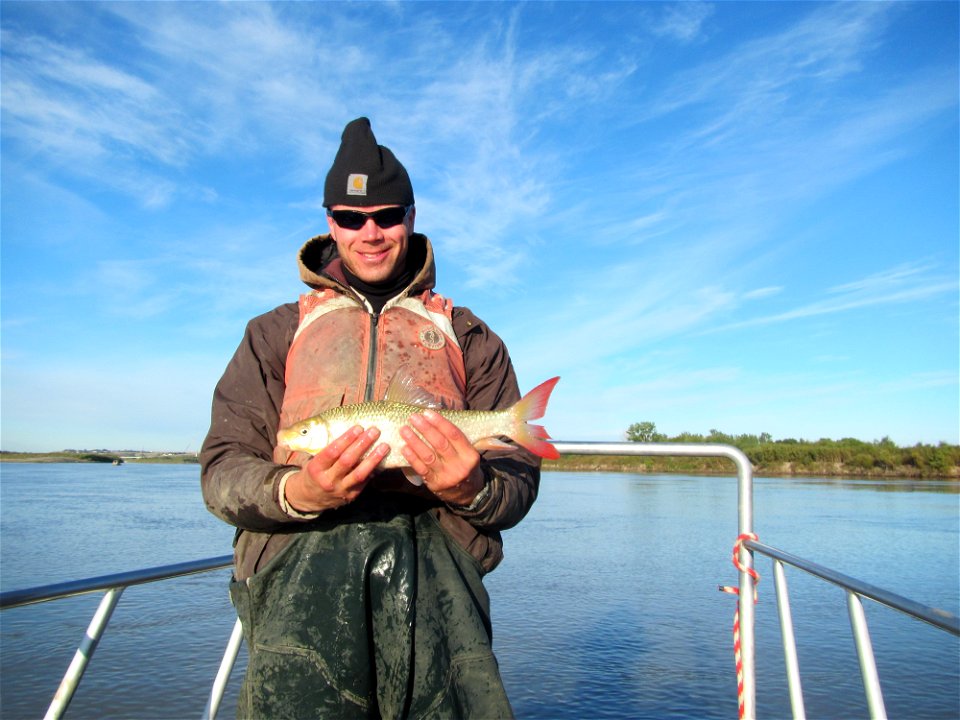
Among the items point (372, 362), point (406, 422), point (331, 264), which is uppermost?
point (331, 264)

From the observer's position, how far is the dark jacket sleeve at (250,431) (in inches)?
101

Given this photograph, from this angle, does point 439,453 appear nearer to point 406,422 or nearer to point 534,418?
point 406,422

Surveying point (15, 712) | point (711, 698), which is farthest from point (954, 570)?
point (15, 712)

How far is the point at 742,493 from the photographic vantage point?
3811 millimetres

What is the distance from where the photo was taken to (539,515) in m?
29.4

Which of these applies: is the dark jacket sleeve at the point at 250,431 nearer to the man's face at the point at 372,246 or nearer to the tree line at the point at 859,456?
the man's face at the point at 372,246

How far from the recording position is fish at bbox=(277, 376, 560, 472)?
2.62m

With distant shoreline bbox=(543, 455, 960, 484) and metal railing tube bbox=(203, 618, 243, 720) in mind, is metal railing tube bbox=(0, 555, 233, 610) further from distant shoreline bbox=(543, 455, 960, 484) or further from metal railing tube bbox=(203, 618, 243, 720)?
distant shoreline bbox=(543, 455, 960, 484)

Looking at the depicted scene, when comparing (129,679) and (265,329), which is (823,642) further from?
(265,329)

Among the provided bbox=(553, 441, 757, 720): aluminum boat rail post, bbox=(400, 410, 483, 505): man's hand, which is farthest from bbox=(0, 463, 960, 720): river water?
bbox=(400, 410, 483, 505): man's hand

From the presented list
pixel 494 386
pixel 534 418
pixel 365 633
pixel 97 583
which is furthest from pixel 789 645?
pixel 97 583

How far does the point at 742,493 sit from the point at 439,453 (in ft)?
6.72

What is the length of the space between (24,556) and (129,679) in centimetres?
1109

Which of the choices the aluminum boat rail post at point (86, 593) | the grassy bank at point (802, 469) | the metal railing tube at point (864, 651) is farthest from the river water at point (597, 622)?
the grassy bank at point (802, 469)
